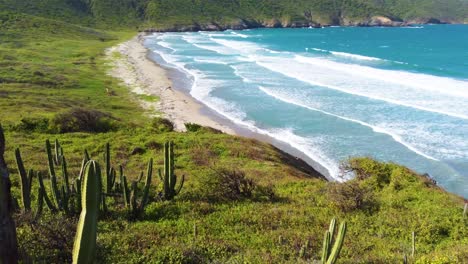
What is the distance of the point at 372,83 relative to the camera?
53.2 meters

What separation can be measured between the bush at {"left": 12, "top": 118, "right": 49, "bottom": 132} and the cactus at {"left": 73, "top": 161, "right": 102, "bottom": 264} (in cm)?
2416

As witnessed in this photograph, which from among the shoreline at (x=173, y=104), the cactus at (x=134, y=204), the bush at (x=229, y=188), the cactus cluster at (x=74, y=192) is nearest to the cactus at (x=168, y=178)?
the cactus cluster at (x=74, y=192)

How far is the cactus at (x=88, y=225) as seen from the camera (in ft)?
15.8

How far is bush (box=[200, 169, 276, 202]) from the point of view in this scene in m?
16.4

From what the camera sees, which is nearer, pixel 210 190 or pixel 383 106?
pixel 210 190

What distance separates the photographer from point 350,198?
16141 millimetres

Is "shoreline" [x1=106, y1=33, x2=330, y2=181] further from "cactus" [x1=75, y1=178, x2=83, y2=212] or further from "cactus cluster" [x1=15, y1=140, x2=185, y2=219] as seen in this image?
"cactus" [x1=75, y1=178, x2=83, y2=212]

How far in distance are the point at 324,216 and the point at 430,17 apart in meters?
207

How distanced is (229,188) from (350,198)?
4.31 metres

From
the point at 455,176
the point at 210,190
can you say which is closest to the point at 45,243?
the point at 210,190

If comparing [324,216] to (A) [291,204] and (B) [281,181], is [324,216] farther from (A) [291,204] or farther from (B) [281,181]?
(B) [281,181]

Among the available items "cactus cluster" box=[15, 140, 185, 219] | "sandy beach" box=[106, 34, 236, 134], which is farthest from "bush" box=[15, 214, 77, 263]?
"sandy beach" box=[106, 34, 236, 134]

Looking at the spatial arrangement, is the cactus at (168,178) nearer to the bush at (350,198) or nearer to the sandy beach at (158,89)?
the bush at (350,198)

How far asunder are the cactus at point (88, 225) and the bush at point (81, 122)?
2408 cm
